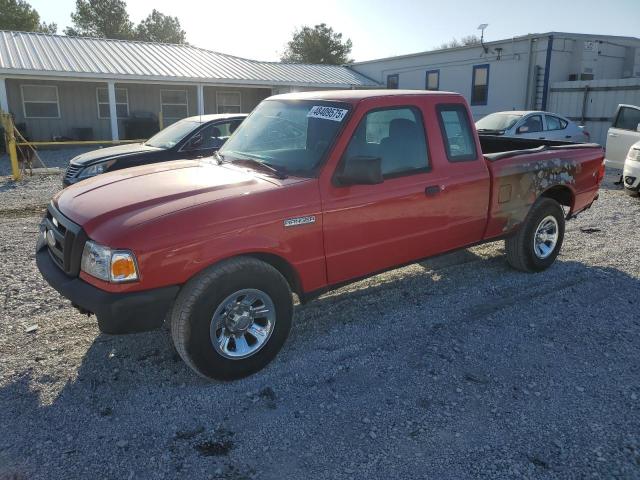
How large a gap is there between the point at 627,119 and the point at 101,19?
53.6m

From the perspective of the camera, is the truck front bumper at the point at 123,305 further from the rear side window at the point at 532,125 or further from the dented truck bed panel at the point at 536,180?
the rear side window at the point at 532,125

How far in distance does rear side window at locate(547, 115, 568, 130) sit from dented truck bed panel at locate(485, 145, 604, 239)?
7.43m

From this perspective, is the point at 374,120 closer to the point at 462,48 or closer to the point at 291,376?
the point at 291,376

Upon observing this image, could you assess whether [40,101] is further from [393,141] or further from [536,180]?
[536,180]

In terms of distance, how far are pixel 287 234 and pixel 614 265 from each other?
4.37 metres

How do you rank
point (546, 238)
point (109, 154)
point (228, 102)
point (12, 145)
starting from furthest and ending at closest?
point (228, 102) < point (12, 145) < point (109, 154) < point (546, 238)

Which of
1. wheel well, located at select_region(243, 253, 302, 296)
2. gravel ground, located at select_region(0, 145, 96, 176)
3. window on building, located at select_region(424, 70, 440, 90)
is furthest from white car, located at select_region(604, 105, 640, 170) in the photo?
gravel ground, located at select_region(0, 145, 96, 176)

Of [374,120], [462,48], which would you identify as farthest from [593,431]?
[462,48]

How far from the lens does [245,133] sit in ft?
14.8

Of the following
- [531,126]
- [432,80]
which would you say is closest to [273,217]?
[531,126]

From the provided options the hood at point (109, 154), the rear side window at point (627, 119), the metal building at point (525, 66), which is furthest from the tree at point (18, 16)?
the rear side window at point (627, 119)

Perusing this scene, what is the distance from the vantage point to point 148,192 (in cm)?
348

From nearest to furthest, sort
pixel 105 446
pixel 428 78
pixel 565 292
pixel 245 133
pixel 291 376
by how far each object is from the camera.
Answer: pixel 105 446 → pixel 291 376 → pixel 245 133 → pixel 565 292 → pixel 428 78

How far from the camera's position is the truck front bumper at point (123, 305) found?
293cm
